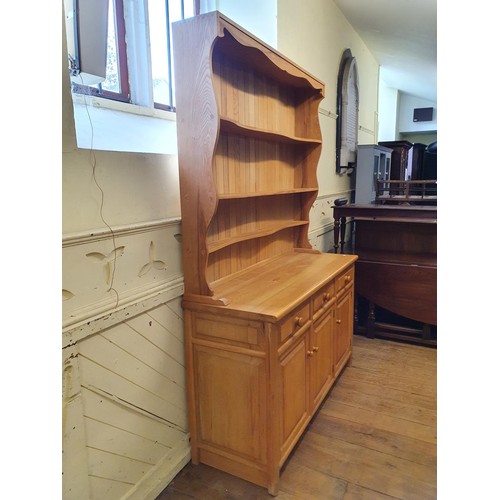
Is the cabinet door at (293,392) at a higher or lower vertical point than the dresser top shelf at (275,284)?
lower

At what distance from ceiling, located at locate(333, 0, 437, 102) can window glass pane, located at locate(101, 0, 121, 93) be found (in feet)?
8.72

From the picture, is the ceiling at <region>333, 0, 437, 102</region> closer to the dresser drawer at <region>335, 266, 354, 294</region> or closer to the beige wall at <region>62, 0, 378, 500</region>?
the dresser drawer at <region>335, 266, 354, 294</region>

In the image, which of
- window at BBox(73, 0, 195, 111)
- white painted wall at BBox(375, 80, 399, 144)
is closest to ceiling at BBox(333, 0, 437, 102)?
white painted wall at BBox(375, 80, 399, 144)

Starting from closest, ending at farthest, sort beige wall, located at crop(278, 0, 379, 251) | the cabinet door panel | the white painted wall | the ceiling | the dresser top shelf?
the dresser top shelf, the cabinet door panel, beige wall, located at crop(278, 0, 379, 251), the ceiling, the white painted wall

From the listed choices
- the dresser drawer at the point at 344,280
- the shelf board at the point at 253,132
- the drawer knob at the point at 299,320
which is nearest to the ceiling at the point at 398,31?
the shelf board at the point at 253,132

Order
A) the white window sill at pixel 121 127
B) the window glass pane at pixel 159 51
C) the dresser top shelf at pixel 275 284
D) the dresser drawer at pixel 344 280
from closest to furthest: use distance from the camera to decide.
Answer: the white window sill at pixel 121 127
the dresser top shelf at pixel 275 284
the window glass pane at pixel 159 51
the dresser drawer at pixel 344 280

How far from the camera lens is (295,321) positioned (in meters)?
1.86

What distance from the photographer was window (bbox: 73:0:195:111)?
1.90m

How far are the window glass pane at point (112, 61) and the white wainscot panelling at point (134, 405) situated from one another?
1.07 meters

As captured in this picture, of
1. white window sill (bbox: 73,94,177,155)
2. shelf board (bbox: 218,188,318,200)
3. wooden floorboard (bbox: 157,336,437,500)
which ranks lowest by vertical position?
wooden floorboard (bbox: 157,336,437,500)

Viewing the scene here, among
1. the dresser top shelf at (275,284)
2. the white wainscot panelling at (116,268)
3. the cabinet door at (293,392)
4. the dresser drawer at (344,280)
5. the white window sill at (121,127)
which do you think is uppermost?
the white window sill at (121,127)

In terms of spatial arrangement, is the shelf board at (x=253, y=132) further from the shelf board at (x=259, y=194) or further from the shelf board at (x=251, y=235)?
the shelf board at (x=251, y=235)

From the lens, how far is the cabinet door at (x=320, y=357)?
2.12 m
